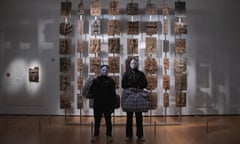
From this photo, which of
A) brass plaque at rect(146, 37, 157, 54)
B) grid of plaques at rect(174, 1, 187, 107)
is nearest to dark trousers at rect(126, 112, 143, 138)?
grid of plaques at rect(174, 1, 187, 107)

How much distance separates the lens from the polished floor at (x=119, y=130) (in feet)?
24.8

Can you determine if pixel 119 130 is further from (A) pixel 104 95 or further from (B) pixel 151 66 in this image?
(B) pixel 151 66

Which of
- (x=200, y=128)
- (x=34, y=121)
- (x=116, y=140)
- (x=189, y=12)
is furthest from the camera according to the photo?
(x=189, y=12)

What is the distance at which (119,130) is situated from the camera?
8.87 meters

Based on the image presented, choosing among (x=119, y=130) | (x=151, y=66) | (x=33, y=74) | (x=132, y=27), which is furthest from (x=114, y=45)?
(x=33, y=74)

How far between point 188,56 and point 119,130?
3607mm

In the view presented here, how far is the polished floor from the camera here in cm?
757

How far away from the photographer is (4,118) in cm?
1070

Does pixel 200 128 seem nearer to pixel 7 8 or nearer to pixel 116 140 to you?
pixel 116 140

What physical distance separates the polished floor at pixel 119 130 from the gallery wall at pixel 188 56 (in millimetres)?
530

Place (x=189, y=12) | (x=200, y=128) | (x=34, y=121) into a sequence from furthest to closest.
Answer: (x=189, y=12)
(x=34, y=121)
(x=200, y=128)

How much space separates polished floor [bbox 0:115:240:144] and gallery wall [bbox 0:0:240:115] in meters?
0.53

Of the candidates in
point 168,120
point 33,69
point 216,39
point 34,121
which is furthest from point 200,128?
point 33,69

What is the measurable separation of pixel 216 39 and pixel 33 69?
553 cm
